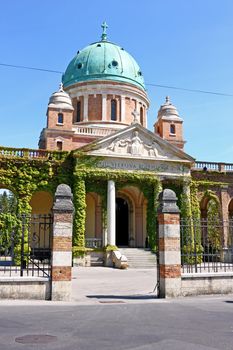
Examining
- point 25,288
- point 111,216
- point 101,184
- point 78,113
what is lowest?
point 25,288

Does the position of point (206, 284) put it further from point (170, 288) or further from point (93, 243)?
point (93, 243)

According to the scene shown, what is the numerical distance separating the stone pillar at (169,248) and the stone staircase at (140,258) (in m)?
13.4

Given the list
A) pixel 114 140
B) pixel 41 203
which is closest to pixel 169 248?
pixel 114 140

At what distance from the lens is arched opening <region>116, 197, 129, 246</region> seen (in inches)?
1257

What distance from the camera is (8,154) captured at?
27156mm

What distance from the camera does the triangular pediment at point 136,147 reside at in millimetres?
28000

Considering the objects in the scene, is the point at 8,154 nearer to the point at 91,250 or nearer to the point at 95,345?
the point at 91,250

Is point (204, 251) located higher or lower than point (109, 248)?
higher

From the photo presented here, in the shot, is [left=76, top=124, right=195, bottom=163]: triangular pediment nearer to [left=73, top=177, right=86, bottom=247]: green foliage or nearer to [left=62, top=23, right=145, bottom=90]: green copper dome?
[left=73, top=177, right=86, bottom=247]: green foliage

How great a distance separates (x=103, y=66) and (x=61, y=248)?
3021 centimetres

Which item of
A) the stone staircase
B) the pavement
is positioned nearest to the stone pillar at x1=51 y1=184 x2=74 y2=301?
the pavement

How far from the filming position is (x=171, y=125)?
36.6 meters

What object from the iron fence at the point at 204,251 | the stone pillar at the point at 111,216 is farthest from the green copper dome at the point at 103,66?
the iron fence at the point at 204,251

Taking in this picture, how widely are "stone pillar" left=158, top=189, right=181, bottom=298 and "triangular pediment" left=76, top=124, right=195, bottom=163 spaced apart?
15.7m
